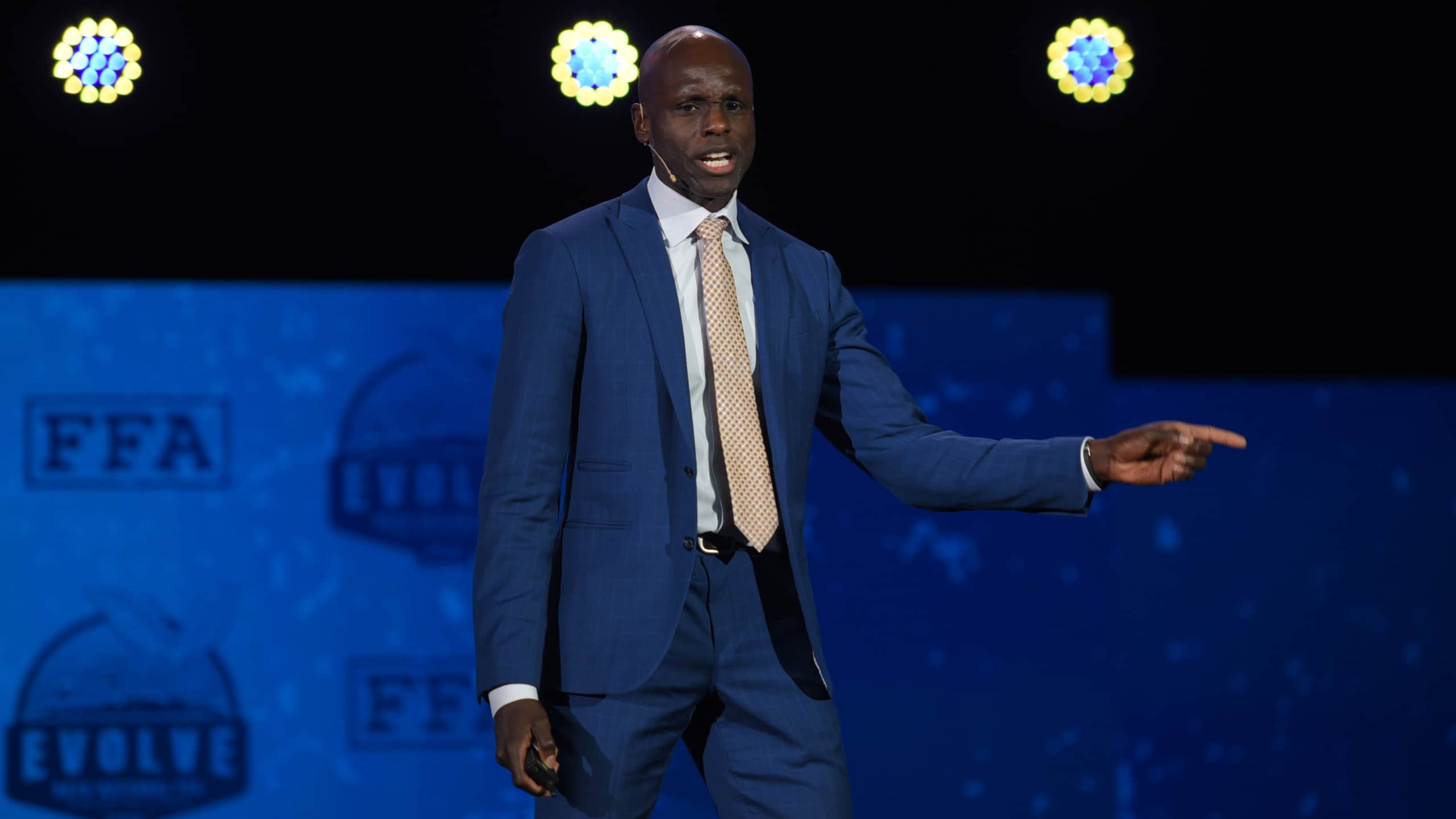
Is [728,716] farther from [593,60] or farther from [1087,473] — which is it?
[593,60]

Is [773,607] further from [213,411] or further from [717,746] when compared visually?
[213,411]

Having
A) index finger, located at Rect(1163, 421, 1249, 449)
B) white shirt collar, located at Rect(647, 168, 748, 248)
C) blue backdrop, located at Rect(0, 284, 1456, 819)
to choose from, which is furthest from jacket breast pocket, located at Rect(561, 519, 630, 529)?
blue backdrop, located at Rect(0, 284, 1456, 819)

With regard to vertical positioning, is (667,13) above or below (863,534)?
above

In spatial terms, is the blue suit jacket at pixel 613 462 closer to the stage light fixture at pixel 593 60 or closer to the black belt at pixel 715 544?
the black belt at pixel 715 544

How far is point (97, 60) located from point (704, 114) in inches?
81.1

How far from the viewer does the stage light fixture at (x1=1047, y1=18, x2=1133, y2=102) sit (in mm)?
3473

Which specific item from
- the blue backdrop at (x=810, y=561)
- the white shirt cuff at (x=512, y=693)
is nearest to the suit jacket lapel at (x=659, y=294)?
the white shirt cuff at (x=512, y=693)

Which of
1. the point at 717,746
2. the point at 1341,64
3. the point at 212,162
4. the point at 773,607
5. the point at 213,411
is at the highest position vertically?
the point at 1341,64

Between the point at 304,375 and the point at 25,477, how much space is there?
0.67 meters

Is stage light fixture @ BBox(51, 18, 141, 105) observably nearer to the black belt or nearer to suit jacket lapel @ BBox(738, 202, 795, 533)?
suit jacket lapel @ BBox(738, 202, 795, 533)

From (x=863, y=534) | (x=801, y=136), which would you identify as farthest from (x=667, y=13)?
(x=863, y=534)

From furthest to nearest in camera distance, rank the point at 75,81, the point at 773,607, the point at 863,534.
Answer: the point at 863,534 < the point at 75,81 < the point at 773,607

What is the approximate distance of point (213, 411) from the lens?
11.1 feet

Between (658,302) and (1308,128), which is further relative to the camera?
(1308,128)
